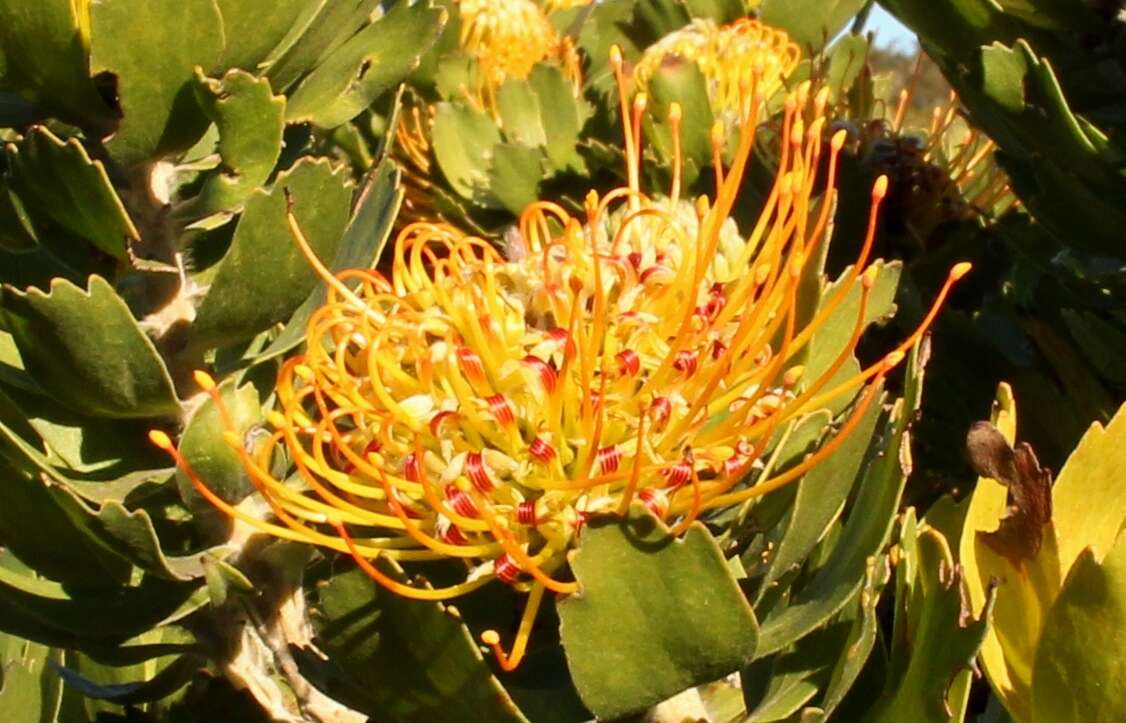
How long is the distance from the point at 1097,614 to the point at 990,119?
1.53 ft

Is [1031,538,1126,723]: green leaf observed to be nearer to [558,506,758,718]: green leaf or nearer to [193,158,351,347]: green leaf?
[558,506,758,718]: green leaf

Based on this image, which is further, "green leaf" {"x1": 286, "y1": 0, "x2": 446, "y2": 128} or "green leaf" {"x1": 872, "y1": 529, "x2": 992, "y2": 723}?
"green leaf" {"x1": 286, "y1": 0, "x2": 446, "y2": 128}

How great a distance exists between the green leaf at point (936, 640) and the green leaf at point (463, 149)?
2.48 feet

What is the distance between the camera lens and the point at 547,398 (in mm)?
759

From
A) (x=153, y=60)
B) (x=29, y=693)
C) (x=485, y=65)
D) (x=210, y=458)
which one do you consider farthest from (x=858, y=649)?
(x=485, y=65)

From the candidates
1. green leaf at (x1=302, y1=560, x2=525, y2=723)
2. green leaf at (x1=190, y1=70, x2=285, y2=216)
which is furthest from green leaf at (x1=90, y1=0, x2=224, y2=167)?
green leaf at (x1=302, y1=560, x2=525, y2=723)

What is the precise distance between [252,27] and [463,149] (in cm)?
59

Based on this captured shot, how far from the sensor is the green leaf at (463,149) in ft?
4.48

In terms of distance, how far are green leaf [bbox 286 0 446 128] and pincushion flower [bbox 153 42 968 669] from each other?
0.12 meters

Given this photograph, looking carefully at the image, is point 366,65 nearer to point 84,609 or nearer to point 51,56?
point 51,56

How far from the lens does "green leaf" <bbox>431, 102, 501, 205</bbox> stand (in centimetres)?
136

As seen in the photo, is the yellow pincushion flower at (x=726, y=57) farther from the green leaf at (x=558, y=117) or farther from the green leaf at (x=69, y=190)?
the green leaf at (x=69, y=190)

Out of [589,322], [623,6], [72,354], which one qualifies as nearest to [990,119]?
[589,322]

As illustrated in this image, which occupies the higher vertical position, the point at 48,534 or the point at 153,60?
the point at 153,60
